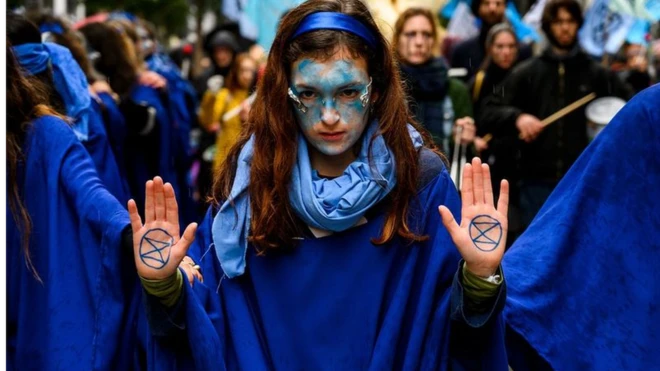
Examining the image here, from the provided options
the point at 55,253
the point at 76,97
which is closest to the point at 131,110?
the point at 76,97

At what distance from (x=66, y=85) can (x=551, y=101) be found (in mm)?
3850

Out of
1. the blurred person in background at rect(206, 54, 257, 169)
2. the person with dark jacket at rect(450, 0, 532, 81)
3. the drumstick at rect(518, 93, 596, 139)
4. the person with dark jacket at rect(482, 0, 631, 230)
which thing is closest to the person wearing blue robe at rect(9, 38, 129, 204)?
the person with dark jacket at rect(482, 0, 631, 230)

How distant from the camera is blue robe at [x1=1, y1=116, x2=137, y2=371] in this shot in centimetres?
475

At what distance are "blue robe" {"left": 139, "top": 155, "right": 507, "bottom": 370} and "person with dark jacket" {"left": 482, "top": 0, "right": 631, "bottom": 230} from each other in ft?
15.3

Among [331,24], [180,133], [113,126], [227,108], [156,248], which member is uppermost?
[331,24]

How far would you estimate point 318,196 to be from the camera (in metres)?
3.94

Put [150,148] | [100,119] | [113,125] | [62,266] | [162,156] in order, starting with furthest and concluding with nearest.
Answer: [162,156]
[150,148]
[113,125]
[100,119]
[62,266]

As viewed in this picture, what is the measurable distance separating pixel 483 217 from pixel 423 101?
175 inches

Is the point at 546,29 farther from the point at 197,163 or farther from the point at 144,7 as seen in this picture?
the point at 144,7

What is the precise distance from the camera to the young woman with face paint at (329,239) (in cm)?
386

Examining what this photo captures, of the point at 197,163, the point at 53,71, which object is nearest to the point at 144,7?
the point at 197,163

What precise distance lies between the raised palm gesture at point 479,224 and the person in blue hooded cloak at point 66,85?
2384 mm

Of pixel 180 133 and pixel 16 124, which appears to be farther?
pixel 180 133

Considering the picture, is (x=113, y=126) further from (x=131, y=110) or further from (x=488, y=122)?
(x=488, y=122)
